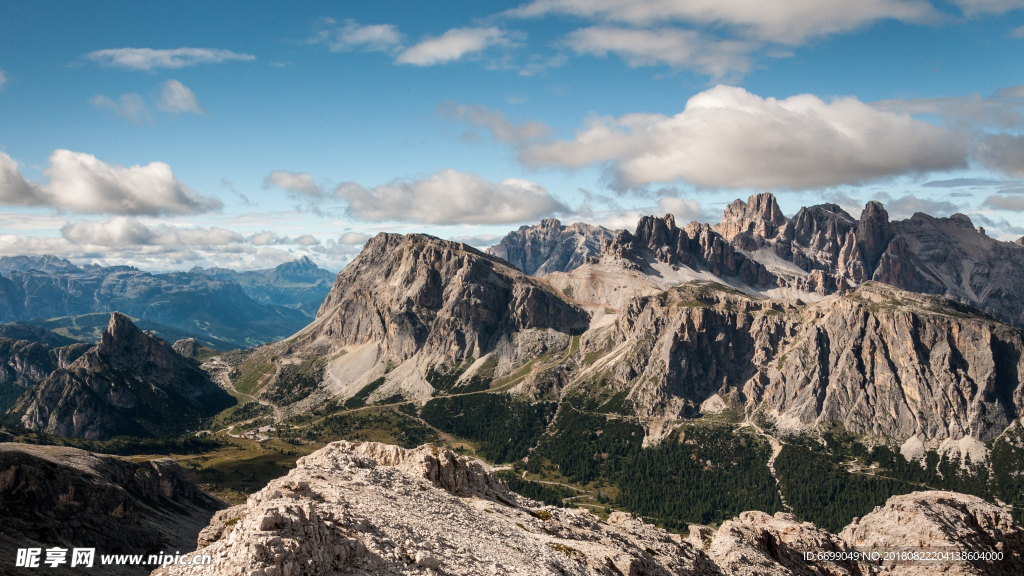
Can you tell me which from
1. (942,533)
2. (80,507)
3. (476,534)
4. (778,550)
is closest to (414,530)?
(476,534)

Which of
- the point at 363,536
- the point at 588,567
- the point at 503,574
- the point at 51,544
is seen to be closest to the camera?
the point at 363,536

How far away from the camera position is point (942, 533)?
375 feet

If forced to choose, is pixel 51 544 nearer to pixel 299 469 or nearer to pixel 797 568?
pixel 299 469

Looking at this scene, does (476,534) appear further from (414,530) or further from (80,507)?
(80,507)

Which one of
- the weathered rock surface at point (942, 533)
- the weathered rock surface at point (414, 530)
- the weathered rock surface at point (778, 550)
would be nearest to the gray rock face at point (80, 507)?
the weathered rock surface at point (414, 530)

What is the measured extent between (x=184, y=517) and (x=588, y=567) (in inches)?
6409

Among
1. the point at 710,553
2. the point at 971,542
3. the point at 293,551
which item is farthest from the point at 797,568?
the point at 293,551

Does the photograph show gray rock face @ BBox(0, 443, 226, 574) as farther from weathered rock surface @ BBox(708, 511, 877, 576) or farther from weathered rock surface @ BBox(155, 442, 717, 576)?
weathered rock surface @ BBox(708, 511, 877, 576)

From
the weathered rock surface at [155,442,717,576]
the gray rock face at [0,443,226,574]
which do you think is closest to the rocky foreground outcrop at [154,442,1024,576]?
the weathered rock surface at [155,442,717,576]

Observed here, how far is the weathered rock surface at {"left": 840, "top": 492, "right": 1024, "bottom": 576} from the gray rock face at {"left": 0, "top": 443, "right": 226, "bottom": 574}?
497 ft

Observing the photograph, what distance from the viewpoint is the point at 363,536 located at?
186ft

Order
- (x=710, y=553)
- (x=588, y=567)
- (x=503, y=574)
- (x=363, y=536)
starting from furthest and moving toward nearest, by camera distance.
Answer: (x=710, y=553) < (x=588, y=567) < (x=503, y=574) < (x=363, y=536)

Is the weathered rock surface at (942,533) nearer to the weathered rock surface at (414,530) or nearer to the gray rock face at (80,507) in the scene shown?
the weathered rock surface at (414,530)

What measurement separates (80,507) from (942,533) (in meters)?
192
